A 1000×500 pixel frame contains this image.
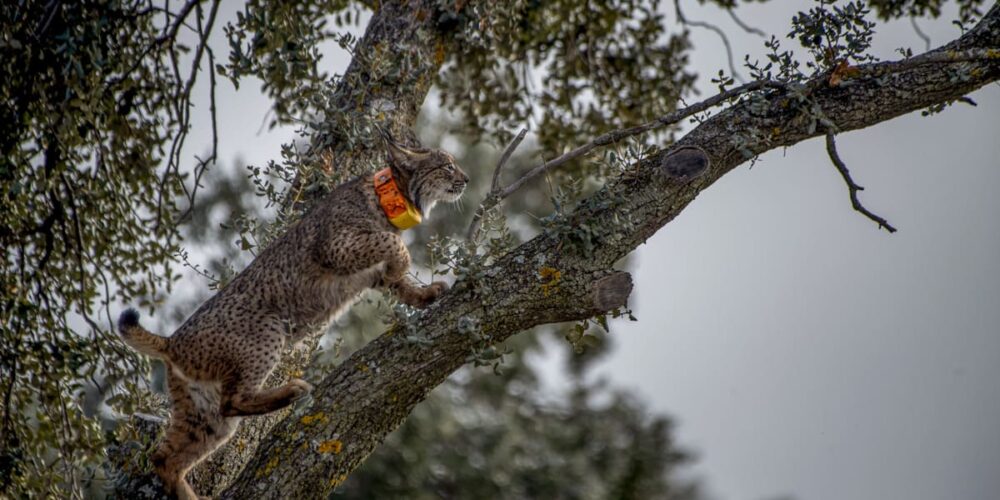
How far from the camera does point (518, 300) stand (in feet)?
14.7

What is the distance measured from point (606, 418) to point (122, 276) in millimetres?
6953

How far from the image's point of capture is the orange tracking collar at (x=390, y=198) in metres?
5.61

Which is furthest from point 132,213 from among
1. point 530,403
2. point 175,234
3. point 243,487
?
point 530,403

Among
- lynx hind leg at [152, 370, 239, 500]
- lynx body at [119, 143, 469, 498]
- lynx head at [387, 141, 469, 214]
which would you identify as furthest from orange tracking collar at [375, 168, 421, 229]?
lynx hind leg at [152, 370, 239, 500]

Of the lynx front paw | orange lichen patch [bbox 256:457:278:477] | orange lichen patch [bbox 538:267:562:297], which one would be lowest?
orange lichen patch [bbox 256:457:278:477]

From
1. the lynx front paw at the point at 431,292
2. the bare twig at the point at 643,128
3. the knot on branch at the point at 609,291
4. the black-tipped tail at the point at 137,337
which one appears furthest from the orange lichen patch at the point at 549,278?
the black-tipped tail at the point at 137,337

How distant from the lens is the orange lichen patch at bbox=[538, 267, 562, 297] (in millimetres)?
4457

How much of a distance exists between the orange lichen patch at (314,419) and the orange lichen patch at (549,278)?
3.51ft

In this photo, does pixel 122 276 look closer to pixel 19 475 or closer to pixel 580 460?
pixel 19 475

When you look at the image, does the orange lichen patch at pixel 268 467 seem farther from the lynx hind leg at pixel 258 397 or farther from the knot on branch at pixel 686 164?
the knot on branch at pixel 686 164

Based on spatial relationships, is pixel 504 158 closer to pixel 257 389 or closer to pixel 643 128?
pixel 643 128

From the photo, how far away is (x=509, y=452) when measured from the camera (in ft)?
38.3

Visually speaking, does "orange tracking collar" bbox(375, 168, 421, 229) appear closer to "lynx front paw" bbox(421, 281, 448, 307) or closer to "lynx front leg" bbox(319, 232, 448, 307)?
"lynx front leg" bbox(319, 232, 448, 307)

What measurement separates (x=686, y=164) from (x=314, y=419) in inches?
76.6
